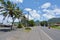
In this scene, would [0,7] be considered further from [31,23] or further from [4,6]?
[31,23]

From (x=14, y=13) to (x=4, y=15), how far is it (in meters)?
3.06

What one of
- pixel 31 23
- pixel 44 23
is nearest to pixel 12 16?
pixel 31 23

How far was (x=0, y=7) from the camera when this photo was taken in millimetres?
50875

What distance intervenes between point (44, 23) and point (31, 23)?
32.5 m

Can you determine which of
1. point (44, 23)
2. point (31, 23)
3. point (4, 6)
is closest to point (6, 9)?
point (4, 6)

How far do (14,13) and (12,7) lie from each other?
185 centimetres

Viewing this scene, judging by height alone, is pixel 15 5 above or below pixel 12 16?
above

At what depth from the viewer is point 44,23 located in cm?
18025

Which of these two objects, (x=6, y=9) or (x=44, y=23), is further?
(x=44, y=23)

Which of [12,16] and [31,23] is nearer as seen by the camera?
[12,16]

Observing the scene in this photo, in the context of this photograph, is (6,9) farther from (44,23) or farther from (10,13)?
(44,23)

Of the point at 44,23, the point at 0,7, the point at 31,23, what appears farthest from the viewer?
the point at 44,23

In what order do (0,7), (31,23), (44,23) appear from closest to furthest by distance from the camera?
(0,7)
(31,23)
(44,23)

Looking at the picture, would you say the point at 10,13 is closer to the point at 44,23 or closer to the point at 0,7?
the point at 0,7
